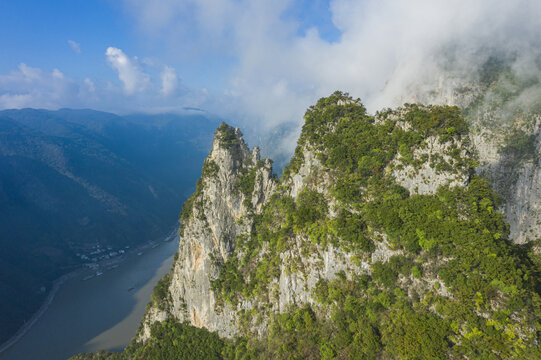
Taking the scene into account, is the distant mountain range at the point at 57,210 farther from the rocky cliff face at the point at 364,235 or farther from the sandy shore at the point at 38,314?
the rocky cliff face at the point at 364,235

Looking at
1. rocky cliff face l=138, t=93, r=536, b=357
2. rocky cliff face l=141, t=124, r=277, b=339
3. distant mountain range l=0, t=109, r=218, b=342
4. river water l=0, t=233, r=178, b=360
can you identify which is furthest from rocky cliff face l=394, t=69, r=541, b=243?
distant mountain range l=0, t=109, r=218, b=342

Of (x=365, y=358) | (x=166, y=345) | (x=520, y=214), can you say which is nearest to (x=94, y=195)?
(x=166, y=345)

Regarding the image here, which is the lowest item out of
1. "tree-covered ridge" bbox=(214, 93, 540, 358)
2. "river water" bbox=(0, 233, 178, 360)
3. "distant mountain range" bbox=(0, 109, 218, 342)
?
"tree-covered ridge" bbox=(214, 93, 540, 358)

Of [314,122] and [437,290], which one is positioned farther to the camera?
[314,122]

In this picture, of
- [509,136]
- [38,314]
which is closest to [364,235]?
[509,136]

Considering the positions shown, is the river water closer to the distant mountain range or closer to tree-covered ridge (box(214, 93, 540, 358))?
the distant mountain range

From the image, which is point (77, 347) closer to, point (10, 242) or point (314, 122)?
point (10, 242)

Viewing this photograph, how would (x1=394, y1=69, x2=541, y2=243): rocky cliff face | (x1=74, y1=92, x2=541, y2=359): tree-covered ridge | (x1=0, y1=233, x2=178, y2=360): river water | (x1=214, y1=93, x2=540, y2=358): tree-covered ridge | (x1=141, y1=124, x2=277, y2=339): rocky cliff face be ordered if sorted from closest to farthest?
(x1=214, y1=93, x2=540, y2=358): tree-covered ridge, (x1=74, y1=92, x2=541, y2=359): tree-covered ridge, (x1=141, y1=124, x2=277, y2=339): rocky cliff face, (x1=394, y1=69, x2=541, y2=243): rocky cliff face, (x1=0, y1=233, x2=178, y2=360): river water
